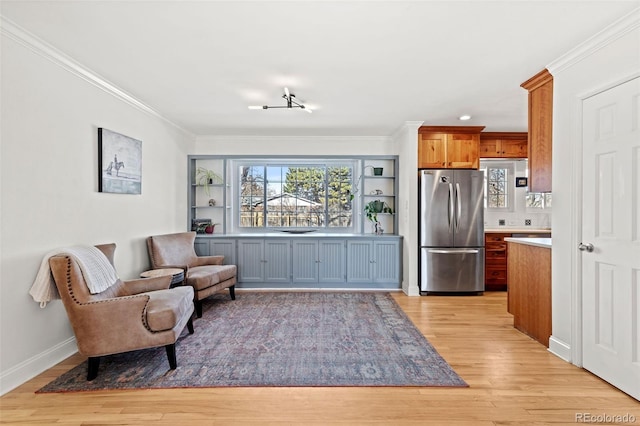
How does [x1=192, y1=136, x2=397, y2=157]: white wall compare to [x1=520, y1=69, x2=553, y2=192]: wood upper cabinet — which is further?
[x1=192, y1=136, x2=397, y2=157]: white wall

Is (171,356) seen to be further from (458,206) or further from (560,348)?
(458,206)

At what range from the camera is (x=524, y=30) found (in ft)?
7.36

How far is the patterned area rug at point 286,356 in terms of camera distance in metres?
2.35

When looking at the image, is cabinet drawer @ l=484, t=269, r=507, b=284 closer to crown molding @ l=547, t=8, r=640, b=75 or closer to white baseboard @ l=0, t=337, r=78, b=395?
crown molding @ l=547, t=8, r=640, b=75

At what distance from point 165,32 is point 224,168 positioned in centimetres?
325

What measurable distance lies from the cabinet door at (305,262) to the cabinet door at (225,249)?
920 millimetres

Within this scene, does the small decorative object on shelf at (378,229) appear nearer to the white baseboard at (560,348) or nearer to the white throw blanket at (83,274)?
the white baseboard at (560,348)

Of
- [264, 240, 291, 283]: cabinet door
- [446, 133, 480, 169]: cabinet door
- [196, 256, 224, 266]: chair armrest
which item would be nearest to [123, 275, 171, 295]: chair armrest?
[196, 256, 224, 266]: chair armrest

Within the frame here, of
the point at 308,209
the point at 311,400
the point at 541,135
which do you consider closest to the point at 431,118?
the point at 541,135

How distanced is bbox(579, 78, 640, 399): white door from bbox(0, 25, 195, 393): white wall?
4037 millimetres

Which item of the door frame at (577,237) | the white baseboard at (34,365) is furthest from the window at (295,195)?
the door frame at (577,237)

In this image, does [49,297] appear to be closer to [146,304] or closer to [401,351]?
[146,304]

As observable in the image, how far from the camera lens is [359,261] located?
199 inches

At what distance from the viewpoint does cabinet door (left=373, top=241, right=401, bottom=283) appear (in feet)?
16.6
